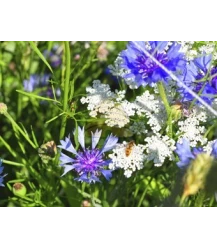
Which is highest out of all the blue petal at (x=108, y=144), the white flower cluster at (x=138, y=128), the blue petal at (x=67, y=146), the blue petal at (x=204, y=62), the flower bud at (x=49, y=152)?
the blue petal at (x=204, y=62)

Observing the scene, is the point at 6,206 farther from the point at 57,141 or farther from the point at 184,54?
the point at 184,54

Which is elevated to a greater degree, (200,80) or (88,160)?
(200,80)

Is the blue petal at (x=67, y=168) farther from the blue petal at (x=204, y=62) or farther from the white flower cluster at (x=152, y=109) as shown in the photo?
the blue petal at (x=204, y=62)

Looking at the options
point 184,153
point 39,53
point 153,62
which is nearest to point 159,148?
point 184,153

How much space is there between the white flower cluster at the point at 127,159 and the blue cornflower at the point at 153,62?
4.6 inches

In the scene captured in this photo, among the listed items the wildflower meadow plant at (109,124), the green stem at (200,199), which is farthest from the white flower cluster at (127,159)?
the green stem at (200,199)

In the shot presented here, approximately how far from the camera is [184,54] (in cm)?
125

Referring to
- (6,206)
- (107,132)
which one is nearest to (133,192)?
(107,132)

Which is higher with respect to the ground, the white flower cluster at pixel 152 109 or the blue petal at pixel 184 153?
the white flower cluster at pixel 152 109

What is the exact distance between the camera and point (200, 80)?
4.06ft

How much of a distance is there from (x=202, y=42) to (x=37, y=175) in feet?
1.21

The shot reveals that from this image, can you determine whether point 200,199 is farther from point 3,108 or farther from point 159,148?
point 3,108

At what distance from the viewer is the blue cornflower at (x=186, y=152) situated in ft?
3.94

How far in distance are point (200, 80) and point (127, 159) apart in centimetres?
19
